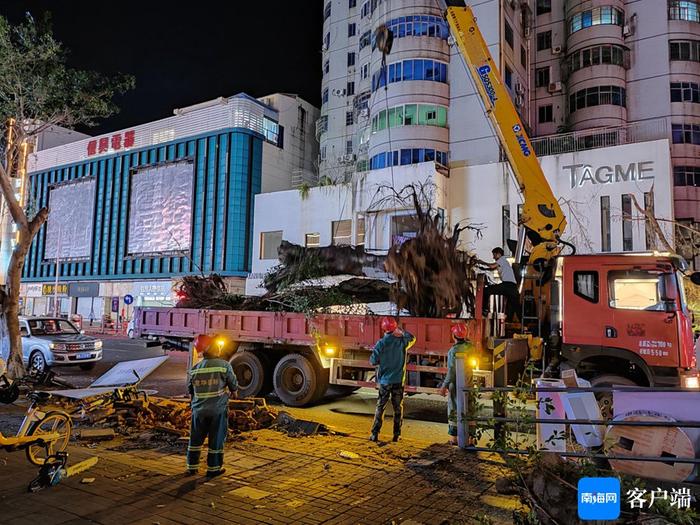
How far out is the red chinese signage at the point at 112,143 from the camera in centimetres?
4015

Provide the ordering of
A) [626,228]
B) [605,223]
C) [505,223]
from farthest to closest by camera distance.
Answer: [505,223] → [605,223] → [626,228]

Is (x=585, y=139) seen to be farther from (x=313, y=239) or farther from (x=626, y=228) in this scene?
(x=313, y=239)

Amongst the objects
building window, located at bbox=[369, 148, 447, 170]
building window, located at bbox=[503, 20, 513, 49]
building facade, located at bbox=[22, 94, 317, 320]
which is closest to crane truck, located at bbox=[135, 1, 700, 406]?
building window, located at bbox=[369, 148, 447, 170]

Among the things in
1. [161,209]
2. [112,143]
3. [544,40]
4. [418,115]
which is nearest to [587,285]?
[418,115]

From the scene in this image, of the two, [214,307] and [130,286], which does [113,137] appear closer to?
[130,286]

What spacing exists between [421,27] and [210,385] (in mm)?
27147

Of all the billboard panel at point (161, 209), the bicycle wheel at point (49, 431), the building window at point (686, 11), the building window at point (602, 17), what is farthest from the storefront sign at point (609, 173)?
the billboard panel at point (161, 209)

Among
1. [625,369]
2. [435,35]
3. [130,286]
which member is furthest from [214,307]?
[130,286]

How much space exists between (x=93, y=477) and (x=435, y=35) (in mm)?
27973

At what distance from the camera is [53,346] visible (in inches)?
537

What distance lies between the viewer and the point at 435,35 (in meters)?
28.1

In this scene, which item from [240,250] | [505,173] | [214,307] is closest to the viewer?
[214,307]

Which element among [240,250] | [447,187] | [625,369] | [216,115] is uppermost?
[216,115]

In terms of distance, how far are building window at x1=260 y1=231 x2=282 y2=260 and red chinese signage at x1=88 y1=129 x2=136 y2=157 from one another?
17.4 m
